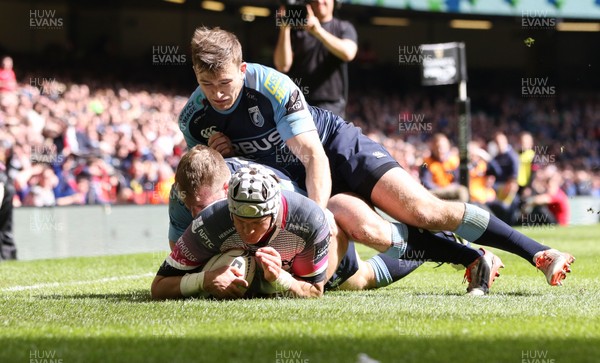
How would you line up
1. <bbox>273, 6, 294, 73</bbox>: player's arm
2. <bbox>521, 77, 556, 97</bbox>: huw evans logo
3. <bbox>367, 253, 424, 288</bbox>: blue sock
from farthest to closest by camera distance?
<bbox>521, 77, 556, 97</bbox>: huw evans logo
<bbox>273, 6, 294, 73</bbox>: player's arm
<bbox>367, 253, 424, 288</bbox>: blue sock

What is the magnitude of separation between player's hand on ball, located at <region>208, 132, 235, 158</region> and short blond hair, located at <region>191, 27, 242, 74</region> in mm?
613

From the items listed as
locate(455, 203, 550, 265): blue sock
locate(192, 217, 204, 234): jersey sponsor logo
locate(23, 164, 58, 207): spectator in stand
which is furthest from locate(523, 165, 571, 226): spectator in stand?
locate(192, 217, 204, 234): jersey sponsor logo

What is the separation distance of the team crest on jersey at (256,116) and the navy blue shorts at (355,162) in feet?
1.67

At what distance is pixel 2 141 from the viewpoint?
13.6m

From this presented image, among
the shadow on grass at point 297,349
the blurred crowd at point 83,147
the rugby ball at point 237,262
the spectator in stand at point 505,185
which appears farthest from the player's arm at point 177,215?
the spectator in stand at point 505,185

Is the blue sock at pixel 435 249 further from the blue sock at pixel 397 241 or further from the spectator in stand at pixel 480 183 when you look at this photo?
the spectator in stand at pixel 480 183

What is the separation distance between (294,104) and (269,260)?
1248mm

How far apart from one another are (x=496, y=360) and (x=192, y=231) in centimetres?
220

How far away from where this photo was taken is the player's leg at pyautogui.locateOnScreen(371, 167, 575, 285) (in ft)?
19.8

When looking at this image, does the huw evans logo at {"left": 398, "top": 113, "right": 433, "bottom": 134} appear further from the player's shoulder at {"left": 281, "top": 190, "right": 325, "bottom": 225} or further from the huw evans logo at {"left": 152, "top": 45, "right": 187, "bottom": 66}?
the player's shoulder at {"left": 281, "top": 190, "right": 325, "bottom": 225}

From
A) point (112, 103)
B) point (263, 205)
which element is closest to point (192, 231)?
point (263, 205)

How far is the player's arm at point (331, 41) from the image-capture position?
8.63 metres

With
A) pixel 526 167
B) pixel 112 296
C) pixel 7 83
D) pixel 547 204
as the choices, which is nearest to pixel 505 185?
pixel 526 167

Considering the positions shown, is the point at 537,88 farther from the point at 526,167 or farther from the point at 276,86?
the point at 276,86
